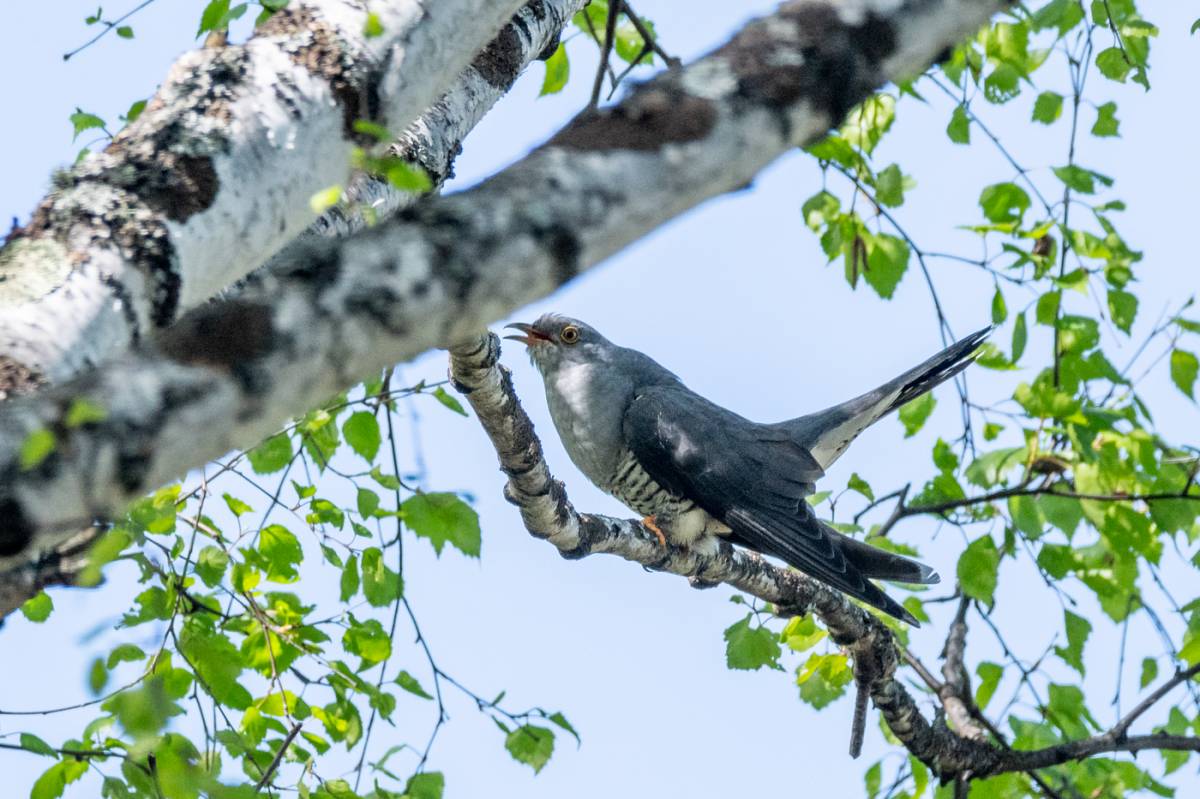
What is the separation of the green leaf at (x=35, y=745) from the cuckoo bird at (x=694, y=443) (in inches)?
98.5

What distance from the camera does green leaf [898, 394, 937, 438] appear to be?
486 cm

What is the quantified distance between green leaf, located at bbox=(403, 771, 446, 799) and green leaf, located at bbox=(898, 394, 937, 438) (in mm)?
2360

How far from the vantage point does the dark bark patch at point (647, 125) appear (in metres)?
1.24

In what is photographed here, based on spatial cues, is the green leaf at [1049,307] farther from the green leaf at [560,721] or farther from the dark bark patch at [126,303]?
the dark bark patch at [126,303]

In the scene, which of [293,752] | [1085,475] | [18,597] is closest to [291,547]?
[293,752]

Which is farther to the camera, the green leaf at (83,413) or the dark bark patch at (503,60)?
the dark bark patch at (503,60)

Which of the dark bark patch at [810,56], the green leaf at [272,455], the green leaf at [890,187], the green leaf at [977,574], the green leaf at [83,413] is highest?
the green leaf at [890,187]

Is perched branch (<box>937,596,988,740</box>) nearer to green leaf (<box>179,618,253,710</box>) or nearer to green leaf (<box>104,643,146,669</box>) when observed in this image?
green leaf (<box>179,618,253,710</box>)

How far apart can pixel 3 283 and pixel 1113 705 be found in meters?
4.07

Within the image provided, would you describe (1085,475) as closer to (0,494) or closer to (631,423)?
(631,423)

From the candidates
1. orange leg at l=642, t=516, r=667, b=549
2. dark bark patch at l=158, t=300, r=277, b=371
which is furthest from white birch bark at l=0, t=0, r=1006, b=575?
orange leg at l=642, t=516, r=667, b=549

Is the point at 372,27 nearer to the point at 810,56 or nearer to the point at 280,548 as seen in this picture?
the point at 810,56

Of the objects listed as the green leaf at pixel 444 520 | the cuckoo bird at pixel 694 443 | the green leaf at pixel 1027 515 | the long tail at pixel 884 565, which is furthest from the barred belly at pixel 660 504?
the green leaf at pixel 444 520

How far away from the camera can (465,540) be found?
9.44ft
